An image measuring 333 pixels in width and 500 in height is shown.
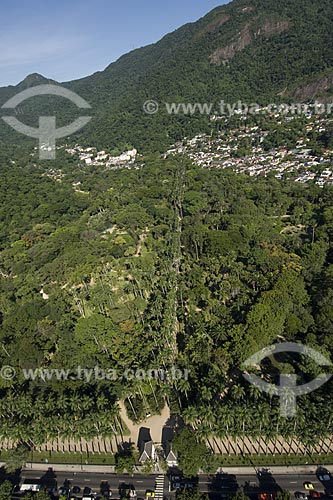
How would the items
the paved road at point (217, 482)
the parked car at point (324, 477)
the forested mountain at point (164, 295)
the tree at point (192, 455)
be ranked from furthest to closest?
the forested mountain at point (164, 295)
the parked car at point (324, 477)
the paved road at point (217, 482)
the tree at point (192, 455)

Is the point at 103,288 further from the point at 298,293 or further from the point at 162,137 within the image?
the point at 162,137

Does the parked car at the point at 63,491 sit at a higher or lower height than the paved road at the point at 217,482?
lower

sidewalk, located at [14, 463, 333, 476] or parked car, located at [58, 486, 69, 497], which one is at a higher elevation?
sidewalk, located at [14, 463, 333, 476]

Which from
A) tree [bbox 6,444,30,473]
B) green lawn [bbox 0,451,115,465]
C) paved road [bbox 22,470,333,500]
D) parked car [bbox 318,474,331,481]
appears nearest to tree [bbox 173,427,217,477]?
paved road [bbox 22,470,333,500]

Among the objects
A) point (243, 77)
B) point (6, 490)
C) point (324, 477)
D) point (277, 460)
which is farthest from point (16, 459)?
point (243, 77)

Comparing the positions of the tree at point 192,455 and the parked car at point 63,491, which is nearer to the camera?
the tree at point 192,455

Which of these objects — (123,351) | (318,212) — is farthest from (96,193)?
(123,351)

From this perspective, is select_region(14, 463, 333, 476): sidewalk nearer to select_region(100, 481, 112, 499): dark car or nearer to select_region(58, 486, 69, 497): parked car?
select_region(100, 481, 112, 499): dark car

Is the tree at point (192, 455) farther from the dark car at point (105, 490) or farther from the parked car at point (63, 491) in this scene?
the parked car at point (63, 491)

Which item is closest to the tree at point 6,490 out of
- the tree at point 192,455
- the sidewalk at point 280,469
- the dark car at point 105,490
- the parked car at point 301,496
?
the dark car at point 105,490
